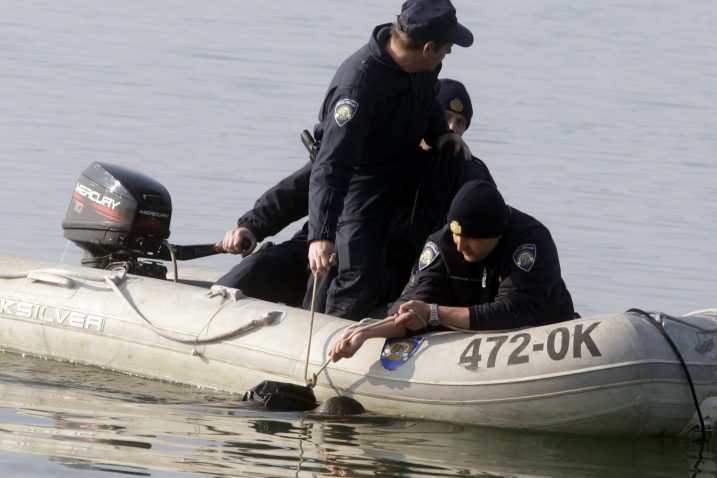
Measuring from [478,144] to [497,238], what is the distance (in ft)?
25.7

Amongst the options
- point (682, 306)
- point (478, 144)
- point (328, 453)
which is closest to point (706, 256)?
point (682, 306)

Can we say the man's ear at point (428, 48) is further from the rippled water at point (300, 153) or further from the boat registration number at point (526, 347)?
the rippled water at point (300, 153)

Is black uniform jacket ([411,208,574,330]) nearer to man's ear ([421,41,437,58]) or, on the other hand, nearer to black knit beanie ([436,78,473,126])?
man's ear ([421,41,437,58])

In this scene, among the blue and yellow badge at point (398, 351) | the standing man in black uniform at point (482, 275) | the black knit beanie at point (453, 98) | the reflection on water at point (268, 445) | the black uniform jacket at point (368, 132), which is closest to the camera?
the reflection on water at point (268, 445)

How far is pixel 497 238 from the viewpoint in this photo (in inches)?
241

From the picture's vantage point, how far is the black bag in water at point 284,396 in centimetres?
634

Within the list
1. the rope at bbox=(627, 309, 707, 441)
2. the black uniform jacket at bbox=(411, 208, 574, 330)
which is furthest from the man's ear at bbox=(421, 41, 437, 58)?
the rope at bbox=(627, 309, 707, 441)

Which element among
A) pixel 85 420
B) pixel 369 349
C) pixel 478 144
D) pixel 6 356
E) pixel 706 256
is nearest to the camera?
pixel 85 420

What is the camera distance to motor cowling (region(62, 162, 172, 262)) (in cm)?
745

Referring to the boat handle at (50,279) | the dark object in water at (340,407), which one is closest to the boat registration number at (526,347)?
the dark object in water at (340,407)

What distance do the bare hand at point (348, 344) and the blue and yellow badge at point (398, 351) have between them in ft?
0.46

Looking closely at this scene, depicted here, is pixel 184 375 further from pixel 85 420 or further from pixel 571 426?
pixel 571 426

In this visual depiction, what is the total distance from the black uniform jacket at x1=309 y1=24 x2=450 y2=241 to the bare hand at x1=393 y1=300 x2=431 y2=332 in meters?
0.44

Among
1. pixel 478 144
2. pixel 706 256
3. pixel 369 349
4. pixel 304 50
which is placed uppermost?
pixel 304 50
